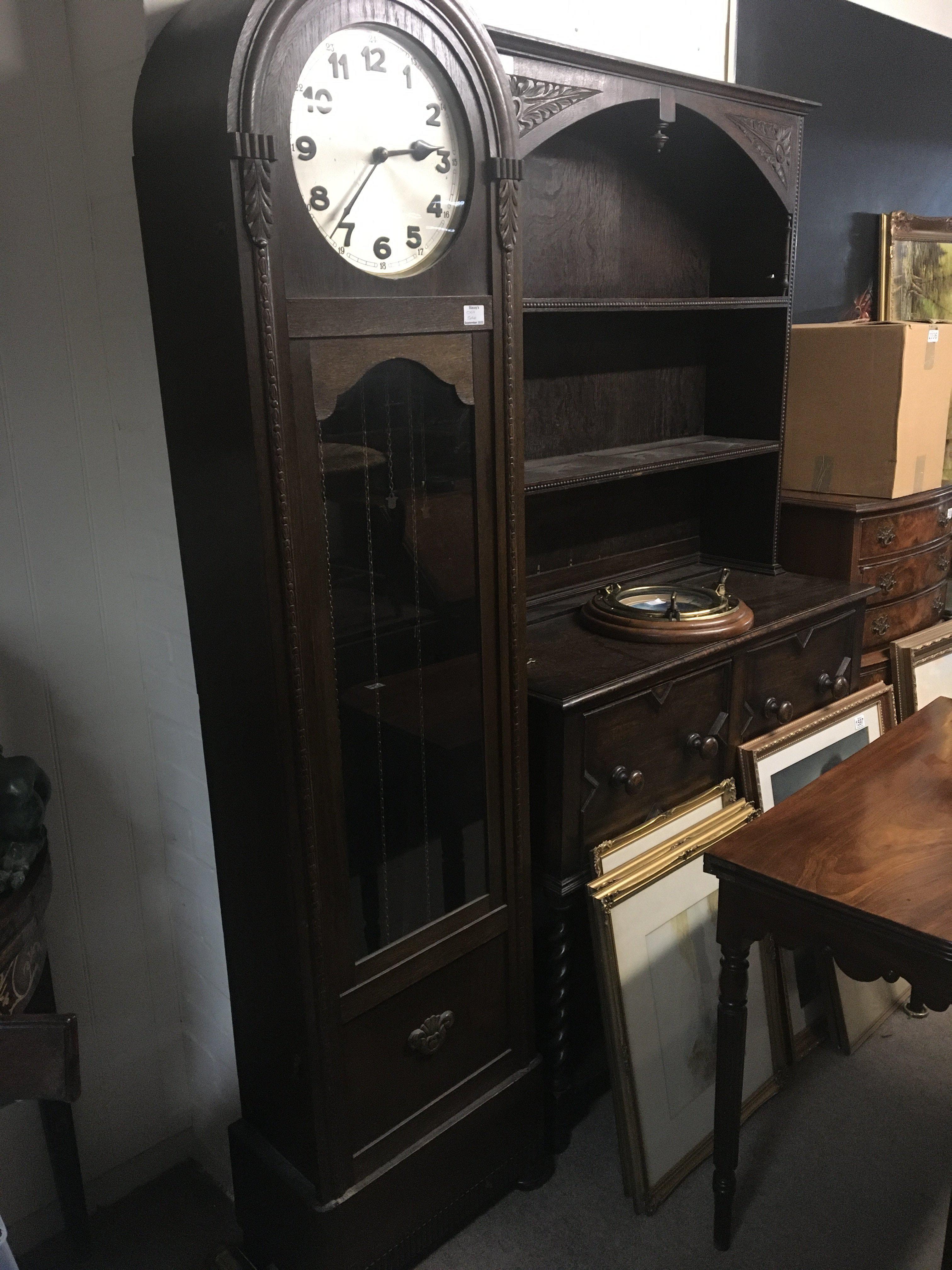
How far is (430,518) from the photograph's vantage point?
5.08ft

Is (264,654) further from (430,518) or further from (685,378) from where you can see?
(685,378)

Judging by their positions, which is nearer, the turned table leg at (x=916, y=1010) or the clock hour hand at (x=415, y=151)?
the clock hour hand at (x=415, y=151)

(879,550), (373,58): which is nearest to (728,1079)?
(879,550)

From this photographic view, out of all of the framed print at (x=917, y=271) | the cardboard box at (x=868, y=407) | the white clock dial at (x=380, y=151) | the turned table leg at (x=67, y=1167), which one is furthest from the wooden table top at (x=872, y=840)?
the framed print at (x=917, y=271)

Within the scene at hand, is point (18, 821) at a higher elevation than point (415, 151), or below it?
below

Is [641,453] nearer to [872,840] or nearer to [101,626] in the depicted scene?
[872,840]

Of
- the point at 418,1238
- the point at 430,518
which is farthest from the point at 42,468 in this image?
the point at 418,1238

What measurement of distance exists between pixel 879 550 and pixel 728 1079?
1397mm

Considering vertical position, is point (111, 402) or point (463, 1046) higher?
point (111, 402)

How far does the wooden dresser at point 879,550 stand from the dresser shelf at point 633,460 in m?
0.25

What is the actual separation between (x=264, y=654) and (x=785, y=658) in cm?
127

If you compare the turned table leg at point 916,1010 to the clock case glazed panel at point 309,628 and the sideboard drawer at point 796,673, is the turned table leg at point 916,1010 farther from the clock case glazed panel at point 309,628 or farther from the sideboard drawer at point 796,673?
the clock case glazed panel at point 309,628

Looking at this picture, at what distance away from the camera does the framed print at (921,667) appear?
2.73 meters

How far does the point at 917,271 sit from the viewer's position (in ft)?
10.2
